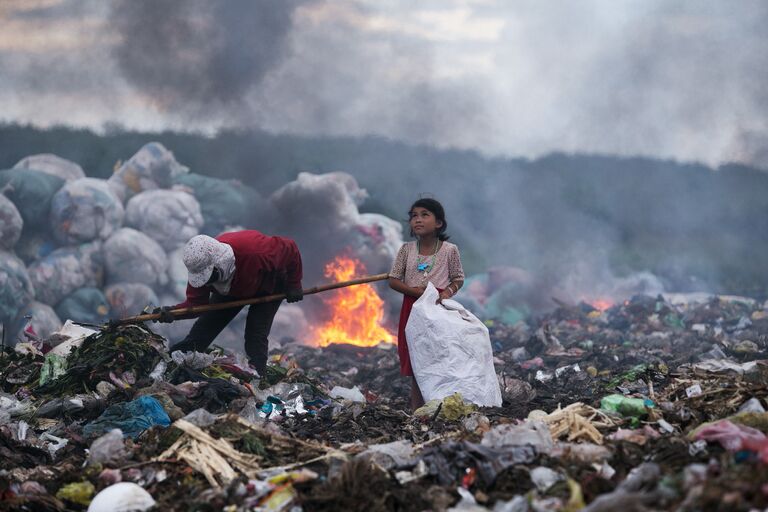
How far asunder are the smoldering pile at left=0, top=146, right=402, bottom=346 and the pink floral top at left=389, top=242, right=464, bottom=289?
5461 millimetres

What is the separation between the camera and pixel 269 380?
703cm

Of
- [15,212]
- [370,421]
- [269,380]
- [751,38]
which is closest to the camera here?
[370,421]

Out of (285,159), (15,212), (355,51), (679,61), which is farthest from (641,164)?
(15,212)

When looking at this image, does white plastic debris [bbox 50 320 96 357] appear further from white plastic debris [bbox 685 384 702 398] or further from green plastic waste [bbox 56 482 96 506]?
white plastic debris [bbox 685 384 702 398]

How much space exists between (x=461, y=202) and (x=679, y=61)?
5.47m

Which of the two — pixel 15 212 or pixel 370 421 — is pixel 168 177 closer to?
pixel 15 212

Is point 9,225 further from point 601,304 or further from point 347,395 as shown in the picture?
point 601,304

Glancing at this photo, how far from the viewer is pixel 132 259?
11469 millimetres

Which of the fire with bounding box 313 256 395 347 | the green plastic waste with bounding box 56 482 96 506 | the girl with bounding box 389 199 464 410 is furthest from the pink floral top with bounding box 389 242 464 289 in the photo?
the fire with bounding box 313 256 395 347

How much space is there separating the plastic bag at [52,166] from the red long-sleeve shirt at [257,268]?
600 cm

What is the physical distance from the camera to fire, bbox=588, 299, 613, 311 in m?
14.5

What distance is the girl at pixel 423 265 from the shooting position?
251 inches

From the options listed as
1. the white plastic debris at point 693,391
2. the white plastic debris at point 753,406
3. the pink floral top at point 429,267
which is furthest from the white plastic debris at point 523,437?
the pink floral top at point 429,267

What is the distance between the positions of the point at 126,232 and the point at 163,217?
56cm
